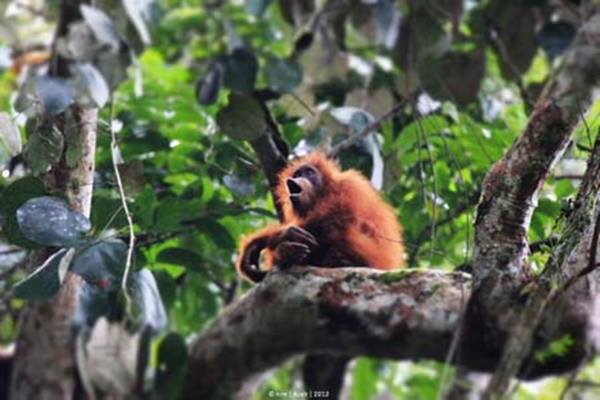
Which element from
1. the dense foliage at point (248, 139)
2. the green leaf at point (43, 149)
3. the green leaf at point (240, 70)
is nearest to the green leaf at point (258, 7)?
the dense foliage at point (248, 139)

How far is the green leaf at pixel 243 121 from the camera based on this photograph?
14.0 feet

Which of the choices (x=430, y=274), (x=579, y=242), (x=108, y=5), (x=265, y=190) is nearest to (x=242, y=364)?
(x=430, y=274)

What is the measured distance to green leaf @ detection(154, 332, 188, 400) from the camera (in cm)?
265

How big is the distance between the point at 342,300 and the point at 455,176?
2033 mm

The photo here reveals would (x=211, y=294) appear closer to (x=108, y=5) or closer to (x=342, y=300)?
(x=108, y=5)

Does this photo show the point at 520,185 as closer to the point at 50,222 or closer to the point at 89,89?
the point at 50,222

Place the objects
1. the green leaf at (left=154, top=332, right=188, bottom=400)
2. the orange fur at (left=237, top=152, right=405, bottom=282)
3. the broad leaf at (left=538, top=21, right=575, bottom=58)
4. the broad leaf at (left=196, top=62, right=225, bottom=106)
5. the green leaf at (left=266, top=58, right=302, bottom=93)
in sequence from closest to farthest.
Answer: the green leaf at (left=154, top=332, right=188, bottom=400)
the orange fur at (left=237, top=152, right=405, bottom=282)
the broad leaf at (left=196, top=62, right=225, bottom=106)
the green leaf at (left=266, top=58, right=302, bottom=93)
the broad leaf at (left=538, top=21, right=575, bottom=58)

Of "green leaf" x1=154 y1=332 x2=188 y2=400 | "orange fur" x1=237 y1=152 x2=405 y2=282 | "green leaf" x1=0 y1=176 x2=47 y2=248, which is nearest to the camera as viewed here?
"green leaf" x1=154 y1=332 x2=188 y2=400

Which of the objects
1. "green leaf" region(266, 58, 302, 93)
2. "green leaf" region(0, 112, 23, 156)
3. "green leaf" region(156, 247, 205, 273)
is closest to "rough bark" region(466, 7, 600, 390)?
"green leaf" region(0, 112, 23, 156)

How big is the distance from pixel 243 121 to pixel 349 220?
1.76 ft

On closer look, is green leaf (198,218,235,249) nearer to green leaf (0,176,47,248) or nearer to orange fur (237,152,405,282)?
orange fur (237,152,405,282)

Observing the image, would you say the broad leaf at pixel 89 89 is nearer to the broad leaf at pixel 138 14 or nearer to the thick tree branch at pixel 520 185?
the broad leaf at pixel 138 14

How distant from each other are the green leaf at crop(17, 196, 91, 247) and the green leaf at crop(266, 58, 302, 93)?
6.53ft

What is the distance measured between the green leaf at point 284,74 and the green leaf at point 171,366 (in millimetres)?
2758
